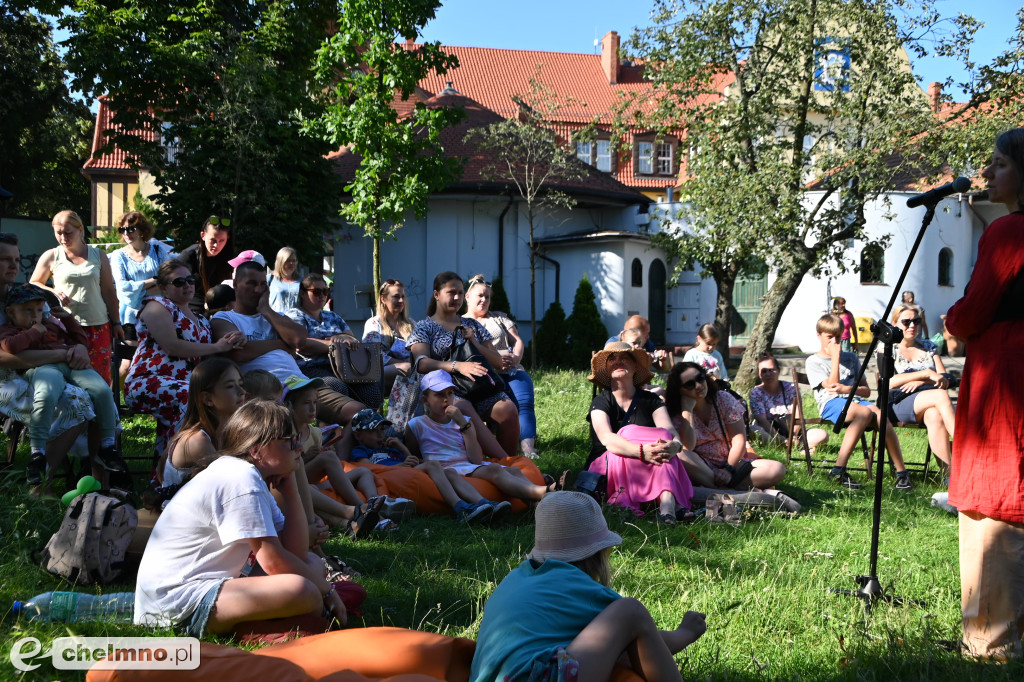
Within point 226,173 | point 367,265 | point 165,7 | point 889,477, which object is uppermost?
point 165,7

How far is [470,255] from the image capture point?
26.3m

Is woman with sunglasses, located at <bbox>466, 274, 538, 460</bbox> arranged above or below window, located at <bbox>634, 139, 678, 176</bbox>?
below

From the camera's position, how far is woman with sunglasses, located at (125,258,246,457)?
6.08m

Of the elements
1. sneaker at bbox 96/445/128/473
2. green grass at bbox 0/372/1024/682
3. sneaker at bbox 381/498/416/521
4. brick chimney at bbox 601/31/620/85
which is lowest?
green grass at bbox 0/372/1024/682

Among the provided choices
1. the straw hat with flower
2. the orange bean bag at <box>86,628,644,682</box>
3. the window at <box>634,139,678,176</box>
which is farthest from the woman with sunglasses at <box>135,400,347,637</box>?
the window at <box>634,139,678,176</box>

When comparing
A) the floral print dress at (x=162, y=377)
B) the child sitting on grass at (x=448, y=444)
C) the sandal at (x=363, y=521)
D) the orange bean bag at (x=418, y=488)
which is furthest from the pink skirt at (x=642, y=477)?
the floral print dress at (x=162, y=377)

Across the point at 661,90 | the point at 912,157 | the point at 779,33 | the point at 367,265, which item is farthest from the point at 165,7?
the point at 912,157

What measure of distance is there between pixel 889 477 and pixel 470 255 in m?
18.8

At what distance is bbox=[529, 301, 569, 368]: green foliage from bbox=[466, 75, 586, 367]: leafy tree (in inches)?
12.8

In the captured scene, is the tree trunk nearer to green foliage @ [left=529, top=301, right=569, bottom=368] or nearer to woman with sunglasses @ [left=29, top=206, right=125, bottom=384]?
green foliage @ [left=529, top=301, right=569, bottom=368]

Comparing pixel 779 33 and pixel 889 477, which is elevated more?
pixel 779 33

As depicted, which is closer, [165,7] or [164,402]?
[164,402]

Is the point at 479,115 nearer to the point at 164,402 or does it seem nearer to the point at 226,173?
the point at 226,173

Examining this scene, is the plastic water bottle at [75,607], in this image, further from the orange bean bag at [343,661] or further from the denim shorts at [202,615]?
the orange bean bag at [343,661]
